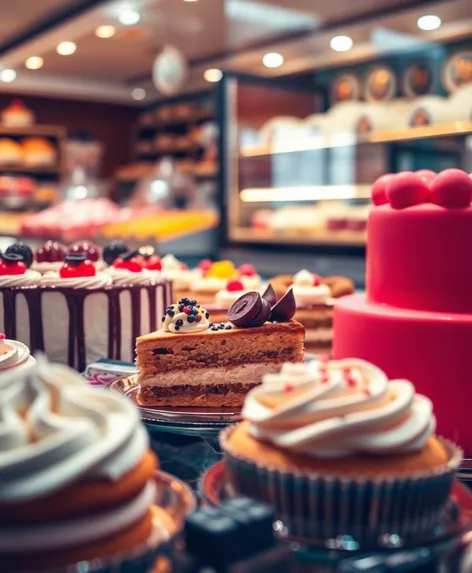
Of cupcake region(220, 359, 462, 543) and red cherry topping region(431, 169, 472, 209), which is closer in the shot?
cupcake region(220, 359, 462, 543)

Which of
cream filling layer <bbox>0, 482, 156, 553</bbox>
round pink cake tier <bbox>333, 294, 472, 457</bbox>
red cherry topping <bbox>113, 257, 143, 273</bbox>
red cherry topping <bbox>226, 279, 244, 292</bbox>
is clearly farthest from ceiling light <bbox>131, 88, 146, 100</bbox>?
cream filling layer <bbox>0, 482, 156, 553</bbox>

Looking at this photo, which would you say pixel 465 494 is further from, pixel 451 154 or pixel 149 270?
pixel 451 154

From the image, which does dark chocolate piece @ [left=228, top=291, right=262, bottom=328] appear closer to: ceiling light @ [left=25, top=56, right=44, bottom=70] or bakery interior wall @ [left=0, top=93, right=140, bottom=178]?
ceiling light @ [left=25, top=56, right=44, bottom=70]

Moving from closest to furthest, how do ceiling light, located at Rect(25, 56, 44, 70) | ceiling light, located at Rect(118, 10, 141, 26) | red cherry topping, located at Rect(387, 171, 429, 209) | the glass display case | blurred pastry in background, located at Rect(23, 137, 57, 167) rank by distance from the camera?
red cherry topping, located at Rect(387, 171, 429, 209), the glass display case, ceiling light, located at Rect(118, 10, 141, 26), ceiling light, located at Rect(25, 56, 44, 70), blurred pastry in background, located at Rect(23, 137, 57, 167)

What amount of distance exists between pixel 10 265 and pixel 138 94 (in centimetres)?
988

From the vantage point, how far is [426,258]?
1845 mm

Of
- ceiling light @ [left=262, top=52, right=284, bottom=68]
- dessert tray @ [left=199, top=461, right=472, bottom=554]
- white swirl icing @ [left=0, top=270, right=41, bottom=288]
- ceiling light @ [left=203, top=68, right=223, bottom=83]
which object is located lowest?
dessert tray @ [left=199, top=461, right=472, bottom=554]

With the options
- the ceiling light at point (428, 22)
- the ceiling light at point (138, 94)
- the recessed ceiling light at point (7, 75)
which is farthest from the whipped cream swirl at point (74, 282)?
the ceiling light at point (138, 94)

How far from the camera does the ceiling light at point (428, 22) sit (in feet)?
→ 19.0

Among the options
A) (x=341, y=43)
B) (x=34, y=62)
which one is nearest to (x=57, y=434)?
(x=341, y=43)

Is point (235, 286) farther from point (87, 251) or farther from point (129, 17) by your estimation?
point (129, 17)

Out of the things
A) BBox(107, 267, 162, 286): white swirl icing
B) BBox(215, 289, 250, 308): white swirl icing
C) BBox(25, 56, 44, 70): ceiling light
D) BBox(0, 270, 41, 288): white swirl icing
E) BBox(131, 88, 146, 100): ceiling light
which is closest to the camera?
BBox(0, 270, 41, 288): white swirl icing

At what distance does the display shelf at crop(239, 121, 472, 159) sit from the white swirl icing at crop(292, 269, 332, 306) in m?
2.43

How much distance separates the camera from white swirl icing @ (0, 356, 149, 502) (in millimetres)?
959
